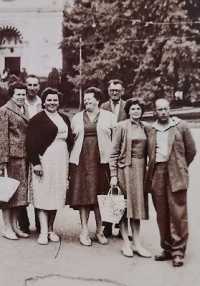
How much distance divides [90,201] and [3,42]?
903 millimetres

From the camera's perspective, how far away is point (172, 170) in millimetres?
2264

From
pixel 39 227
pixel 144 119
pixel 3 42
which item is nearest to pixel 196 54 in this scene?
pixel 144 119

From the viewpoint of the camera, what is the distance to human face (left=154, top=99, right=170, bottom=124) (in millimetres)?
2235

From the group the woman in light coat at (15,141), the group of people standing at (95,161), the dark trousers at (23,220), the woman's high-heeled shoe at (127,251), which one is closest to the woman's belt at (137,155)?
the group of people standing at (95,161)

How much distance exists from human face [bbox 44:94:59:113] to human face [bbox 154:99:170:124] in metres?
0.51

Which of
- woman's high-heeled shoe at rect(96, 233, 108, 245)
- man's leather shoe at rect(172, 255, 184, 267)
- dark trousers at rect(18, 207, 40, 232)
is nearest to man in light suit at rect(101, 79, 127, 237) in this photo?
woman's high-heeled shoe at rect(96, 233, 108, 245)

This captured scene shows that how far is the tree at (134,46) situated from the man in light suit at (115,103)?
61mm

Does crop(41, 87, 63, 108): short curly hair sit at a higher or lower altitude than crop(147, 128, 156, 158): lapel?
higher

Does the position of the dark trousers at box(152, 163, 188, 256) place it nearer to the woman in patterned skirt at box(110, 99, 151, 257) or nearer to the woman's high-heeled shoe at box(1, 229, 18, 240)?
the woman in patterned skirt at box(110, 99, 151, 257)

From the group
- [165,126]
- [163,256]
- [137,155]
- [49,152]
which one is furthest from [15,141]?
[163,256]

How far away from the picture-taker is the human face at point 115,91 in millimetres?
2657

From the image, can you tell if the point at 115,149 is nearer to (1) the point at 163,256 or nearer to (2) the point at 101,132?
(2) the point at 101,132

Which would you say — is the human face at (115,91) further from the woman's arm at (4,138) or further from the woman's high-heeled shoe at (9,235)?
the woman's high-heeled shoe at (9,235)

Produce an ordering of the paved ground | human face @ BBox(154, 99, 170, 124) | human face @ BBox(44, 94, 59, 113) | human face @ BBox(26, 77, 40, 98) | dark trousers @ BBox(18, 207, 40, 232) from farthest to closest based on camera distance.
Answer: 1. dark trousers @ BBox(18, 207, 40, 232)
2. human face @ BBox(26, 77, 40, 98)
3. human face @ BBox(44, 94, 59, 113)
4. human face @ BBox(154, 99, 170, 124)
5. the paved ground
